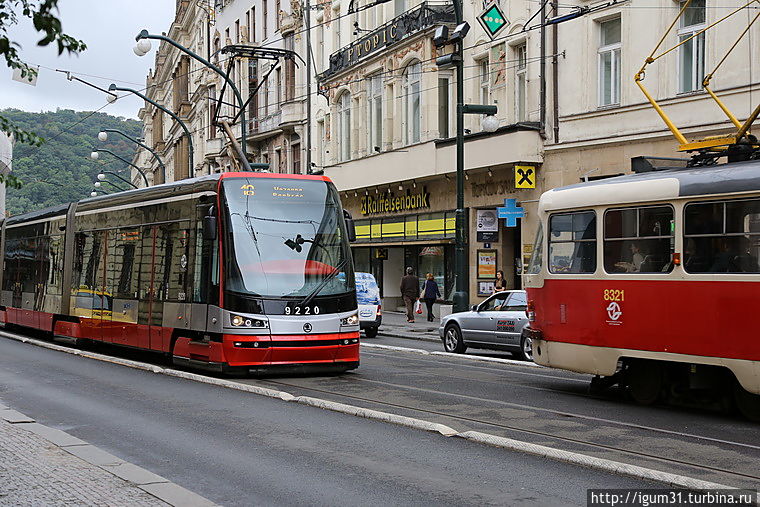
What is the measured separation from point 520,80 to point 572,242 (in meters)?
19.3

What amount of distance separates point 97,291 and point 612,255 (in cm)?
1230

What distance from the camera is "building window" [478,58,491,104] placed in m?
35.2

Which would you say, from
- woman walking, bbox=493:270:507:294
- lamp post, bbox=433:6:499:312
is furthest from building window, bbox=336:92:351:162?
Result: lamp post, bbox=433:6:499:312

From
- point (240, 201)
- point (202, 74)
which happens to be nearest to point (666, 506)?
point (240, 201)

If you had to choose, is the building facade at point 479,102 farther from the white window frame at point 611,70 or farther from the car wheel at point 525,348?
the car wheel at point 525,348

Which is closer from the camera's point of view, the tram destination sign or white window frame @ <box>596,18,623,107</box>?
white window frame @ <box>596,18,623,107</box>

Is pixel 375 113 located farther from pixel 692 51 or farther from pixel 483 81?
pixel 692 51

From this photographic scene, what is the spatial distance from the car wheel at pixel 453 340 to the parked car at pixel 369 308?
6.52 metres

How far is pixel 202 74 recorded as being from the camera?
237 feet

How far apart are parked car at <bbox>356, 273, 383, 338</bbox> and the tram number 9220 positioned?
44.8 ft

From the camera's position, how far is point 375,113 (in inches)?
1674

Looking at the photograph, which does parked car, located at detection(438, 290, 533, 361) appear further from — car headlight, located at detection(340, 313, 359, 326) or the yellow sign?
the yellow sign

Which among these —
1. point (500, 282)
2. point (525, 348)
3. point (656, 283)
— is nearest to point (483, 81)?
point (500, 282)

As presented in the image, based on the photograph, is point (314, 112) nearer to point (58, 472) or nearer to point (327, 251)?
point (327, 251)
